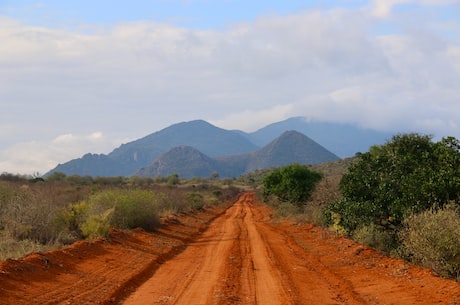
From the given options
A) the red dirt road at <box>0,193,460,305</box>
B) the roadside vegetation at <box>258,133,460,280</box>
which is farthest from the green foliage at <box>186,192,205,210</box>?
the red dirt road at <box>0,193,460,305</box>

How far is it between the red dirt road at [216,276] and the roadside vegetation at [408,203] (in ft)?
2.73

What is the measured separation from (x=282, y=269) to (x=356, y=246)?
5160 mm

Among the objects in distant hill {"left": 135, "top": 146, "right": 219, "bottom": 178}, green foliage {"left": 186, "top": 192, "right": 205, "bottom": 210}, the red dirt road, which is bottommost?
the red dirt road

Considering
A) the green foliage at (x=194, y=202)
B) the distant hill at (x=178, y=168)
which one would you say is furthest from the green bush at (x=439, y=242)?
the distant hill at (x=178, y=168)

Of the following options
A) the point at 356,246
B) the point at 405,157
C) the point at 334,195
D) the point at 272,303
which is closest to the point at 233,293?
the point at 272,303

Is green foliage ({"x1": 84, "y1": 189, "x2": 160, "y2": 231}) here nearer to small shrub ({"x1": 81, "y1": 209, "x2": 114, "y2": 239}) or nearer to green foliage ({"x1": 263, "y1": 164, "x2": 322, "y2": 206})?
small shrub ({"x1": 81, "y1": 209, "x2": 114, "y2": 239})

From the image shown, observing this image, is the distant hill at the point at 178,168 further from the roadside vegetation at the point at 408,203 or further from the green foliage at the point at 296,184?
the roadside vegetation at the point at 408,203

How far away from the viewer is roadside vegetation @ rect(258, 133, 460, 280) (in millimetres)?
14758

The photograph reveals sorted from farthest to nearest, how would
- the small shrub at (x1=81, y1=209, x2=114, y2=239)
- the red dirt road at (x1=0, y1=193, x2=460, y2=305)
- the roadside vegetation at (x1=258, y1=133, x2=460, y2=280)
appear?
the small shrub at (x1=81, y1=209, x2=114, y2=239) → the roadside vegetation at (x1=258, y1=133, x2=460, y2=280) → the red dirt road at (x1=0, y1=193, x2=460, y2=305)

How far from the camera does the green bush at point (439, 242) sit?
14352mm

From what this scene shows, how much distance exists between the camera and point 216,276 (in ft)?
50.1

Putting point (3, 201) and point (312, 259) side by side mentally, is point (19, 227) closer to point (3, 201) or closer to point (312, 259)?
point (3, 201)

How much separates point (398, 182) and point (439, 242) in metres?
7.42

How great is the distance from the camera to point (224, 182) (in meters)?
124
